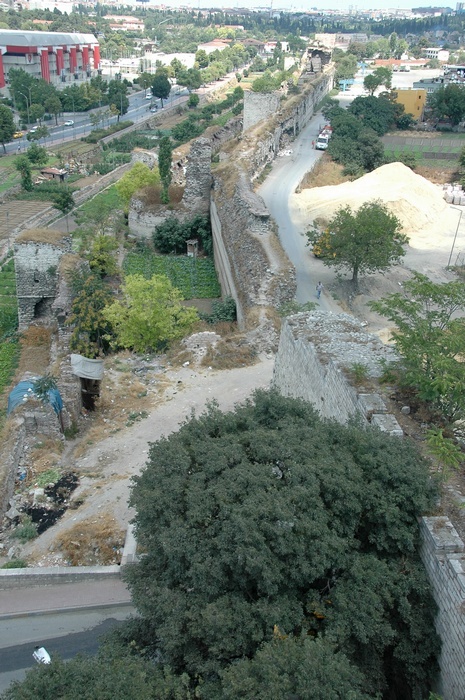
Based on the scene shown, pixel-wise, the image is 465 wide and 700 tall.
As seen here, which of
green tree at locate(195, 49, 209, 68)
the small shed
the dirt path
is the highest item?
green tree at locate(195, 49, 209, 68)

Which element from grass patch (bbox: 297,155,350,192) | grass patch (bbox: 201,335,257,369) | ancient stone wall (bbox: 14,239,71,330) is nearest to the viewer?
grass patch (bbox: 201,335,257,369)

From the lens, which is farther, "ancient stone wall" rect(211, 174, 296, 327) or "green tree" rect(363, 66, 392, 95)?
"green tree" rect(363, 66, 392, 95)

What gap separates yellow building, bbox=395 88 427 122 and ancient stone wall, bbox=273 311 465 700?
5439 centimetres

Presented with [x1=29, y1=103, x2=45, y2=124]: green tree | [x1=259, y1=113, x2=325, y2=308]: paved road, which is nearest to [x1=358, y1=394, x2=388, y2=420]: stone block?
[x1=259, y1=113, x2=325, y2=308]: paved road

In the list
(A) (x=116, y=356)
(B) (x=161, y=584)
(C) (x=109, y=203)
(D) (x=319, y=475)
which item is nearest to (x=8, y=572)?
(B) (x=161, y=584)

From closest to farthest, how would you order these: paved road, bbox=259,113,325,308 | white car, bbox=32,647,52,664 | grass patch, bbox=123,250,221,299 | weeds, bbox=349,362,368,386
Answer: white car, bbox=32,647,52,664 → weeds, bbox=349,362,368,386 → paved road, bbox=259,113,325,308 → grass patch, bbox=123,250,221,299

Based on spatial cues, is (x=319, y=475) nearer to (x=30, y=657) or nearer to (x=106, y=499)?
(x=30, y=657)

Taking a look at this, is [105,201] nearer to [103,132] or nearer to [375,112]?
[103,132]

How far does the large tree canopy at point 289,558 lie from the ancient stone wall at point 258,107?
→ 135 feet

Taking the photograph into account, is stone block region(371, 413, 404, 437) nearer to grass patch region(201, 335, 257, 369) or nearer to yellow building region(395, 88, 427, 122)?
grass patch region(201, 335, 257, 369)

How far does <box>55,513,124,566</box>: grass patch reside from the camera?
9.92 metres

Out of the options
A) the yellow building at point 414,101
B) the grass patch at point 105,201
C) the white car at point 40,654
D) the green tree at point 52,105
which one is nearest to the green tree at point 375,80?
the yellow building at point 414,101

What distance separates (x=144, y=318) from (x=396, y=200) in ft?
64.1

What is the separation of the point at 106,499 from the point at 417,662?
6550 millimetres
